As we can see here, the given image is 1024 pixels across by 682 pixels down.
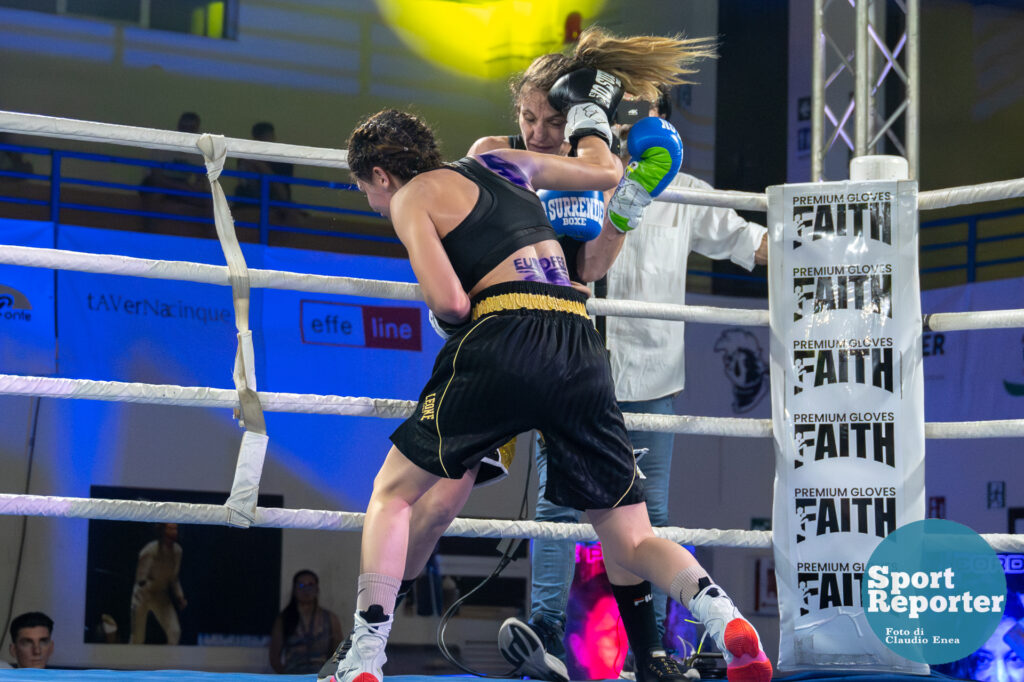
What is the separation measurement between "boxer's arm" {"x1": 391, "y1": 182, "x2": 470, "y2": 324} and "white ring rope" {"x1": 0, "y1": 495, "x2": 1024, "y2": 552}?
513 millimetres

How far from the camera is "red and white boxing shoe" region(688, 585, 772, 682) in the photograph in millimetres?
1831

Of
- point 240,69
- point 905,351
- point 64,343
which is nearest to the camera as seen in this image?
point 905,351

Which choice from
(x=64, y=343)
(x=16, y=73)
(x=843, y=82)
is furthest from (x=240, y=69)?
(x=843, y=82)

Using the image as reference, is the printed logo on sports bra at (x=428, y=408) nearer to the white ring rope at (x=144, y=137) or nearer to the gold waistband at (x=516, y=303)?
the gold waistband at (x=516, y=303)

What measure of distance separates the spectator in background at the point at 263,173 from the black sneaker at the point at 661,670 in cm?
555

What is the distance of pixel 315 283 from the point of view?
2.45 m

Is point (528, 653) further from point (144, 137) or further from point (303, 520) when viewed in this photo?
point (144, 137)

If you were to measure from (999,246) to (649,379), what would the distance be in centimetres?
589

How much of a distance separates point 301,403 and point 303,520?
0.24m

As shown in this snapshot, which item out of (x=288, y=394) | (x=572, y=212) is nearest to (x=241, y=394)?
(x=288, y=394)

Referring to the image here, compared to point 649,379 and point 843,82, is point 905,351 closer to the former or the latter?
point 649,379

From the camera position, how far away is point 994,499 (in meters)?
6.94

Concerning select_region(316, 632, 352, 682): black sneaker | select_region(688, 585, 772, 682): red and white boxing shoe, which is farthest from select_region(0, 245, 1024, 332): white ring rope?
select_region(688, 585, 772, 682): red and white boxing shoe

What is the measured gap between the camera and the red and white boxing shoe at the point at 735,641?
1831mm
